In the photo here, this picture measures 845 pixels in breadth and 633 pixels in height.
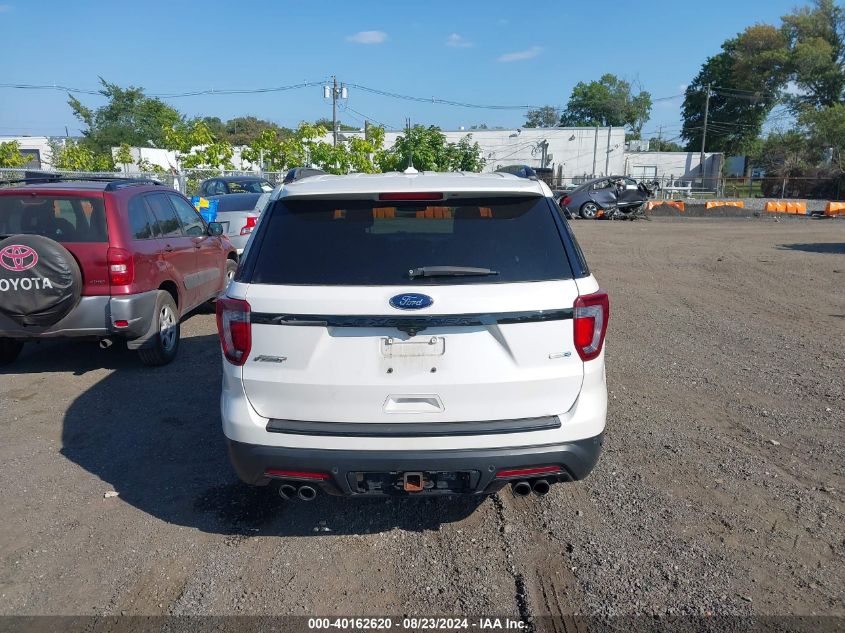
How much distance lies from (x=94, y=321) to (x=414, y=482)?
4.27m

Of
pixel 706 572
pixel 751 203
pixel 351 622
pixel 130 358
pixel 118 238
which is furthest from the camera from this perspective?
pixel 751 203

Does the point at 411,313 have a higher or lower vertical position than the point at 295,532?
higher

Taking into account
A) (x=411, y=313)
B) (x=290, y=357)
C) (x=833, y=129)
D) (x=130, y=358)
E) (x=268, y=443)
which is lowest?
(x=130, y=358)

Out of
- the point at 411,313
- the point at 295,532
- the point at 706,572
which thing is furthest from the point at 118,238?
the point at 706,572

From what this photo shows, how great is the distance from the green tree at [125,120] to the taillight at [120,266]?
187 ft

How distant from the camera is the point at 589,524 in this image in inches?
147

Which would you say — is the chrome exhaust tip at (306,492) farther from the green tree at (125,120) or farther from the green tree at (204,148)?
the green tree at (125,120)

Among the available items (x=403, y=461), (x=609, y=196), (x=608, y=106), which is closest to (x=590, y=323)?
(x=403, y=461)

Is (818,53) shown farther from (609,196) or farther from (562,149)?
(609,196)

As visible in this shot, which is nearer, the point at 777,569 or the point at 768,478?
the point at 777,569

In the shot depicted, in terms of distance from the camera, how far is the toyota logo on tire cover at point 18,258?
5.54 m

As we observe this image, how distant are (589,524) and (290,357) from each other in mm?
2018

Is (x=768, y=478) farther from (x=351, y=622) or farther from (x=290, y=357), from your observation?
(x=290, y=357)

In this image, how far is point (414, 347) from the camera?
3.04 metres
